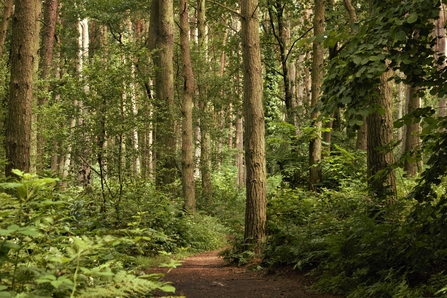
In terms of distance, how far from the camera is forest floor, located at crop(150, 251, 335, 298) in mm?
6754

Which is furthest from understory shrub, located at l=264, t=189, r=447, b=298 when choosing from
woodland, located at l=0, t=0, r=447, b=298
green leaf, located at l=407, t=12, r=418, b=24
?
green leaf, located at l=407, t=12, r=418, b=24

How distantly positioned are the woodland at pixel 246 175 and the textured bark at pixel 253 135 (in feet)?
0.10

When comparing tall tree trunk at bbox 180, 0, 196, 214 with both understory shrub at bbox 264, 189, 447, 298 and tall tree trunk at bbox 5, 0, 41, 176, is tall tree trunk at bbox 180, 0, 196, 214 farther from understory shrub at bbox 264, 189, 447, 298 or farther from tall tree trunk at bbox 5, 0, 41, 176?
tall tree trunk at bbox 5, 0, 41, 176

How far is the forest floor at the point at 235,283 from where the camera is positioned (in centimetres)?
675

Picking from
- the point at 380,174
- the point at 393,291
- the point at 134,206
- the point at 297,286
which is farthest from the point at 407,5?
the point at 134,206

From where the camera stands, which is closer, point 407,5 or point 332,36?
point 407,5

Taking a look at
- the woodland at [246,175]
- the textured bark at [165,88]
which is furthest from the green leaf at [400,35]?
the textured bark at [165,88]

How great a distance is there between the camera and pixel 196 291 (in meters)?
6.93

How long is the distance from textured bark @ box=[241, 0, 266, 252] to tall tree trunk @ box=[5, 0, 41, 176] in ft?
14.1

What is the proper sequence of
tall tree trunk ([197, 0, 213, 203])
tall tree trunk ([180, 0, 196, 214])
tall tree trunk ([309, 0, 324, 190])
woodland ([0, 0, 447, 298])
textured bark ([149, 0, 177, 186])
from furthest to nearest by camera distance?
1. tall tree trunk ([197, 0, 213, 203])
2. tall tree trunk ([180, 0, 196, 214])
3. textured bark ([149, 0, 177, 186])
4. tall tree trunk ([309, 0, 324, 190])
5. woodland ([0, 0, 447, 298])

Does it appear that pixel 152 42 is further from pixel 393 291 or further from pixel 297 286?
pixel 393 291

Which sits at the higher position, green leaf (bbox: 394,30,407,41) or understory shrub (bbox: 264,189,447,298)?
green leaf (bbox: 394,30,407,41)

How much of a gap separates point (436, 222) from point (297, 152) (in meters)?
11.5

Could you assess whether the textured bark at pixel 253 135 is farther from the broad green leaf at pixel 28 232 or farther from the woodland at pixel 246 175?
the broad green leaf at pixel 28 232
